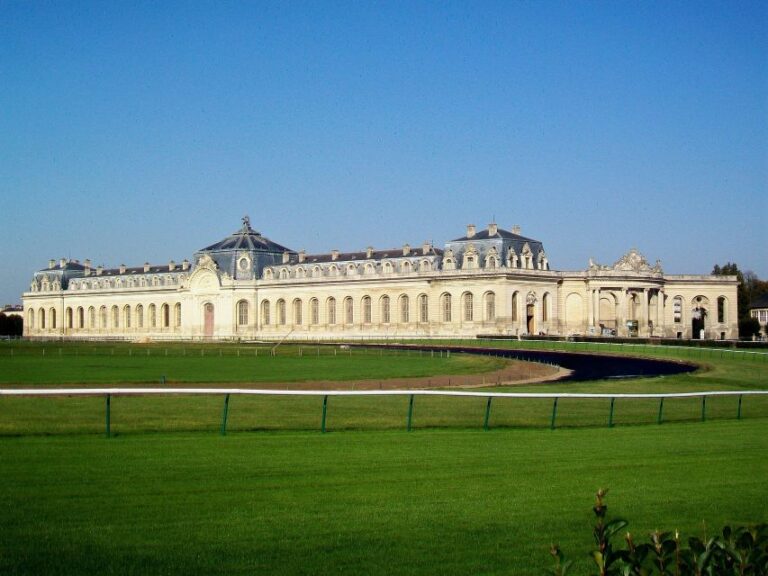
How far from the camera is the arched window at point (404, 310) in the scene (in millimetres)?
119312

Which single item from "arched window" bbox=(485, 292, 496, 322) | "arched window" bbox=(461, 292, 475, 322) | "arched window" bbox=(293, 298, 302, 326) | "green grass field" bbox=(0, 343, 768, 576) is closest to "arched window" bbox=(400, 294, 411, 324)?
"arched window" bbox=(461, 292, 475, 322)

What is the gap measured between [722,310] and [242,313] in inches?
2181

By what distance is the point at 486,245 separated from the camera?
375ft

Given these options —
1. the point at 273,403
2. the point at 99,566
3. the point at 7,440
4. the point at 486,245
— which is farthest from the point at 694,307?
the point at 99,566

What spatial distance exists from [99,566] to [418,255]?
10855cm

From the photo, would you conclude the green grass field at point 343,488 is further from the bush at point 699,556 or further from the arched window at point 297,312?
the arched window at point 297,312

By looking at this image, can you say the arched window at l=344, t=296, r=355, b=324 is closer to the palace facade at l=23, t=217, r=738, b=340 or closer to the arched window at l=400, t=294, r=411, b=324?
the palace facade at l=23, t=217, r=738, b=340

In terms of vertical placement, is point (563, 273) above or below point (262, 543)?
above

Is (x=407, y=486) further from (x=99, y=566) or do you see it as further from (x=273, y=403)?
(x=273, y=403)

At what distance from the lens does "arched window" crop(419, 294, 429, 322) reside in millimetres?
117062

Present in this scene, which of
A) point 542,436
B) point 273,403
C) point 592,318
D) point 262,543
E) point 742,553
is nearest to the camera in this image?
point 742,553

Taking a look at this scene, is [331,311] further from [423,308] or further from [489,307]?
[489,307]

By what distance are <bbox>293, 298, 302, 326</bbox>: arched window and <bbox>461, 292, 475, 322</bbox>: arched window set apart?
2385 centimetres

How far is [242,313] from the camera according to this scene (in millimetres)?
133750
